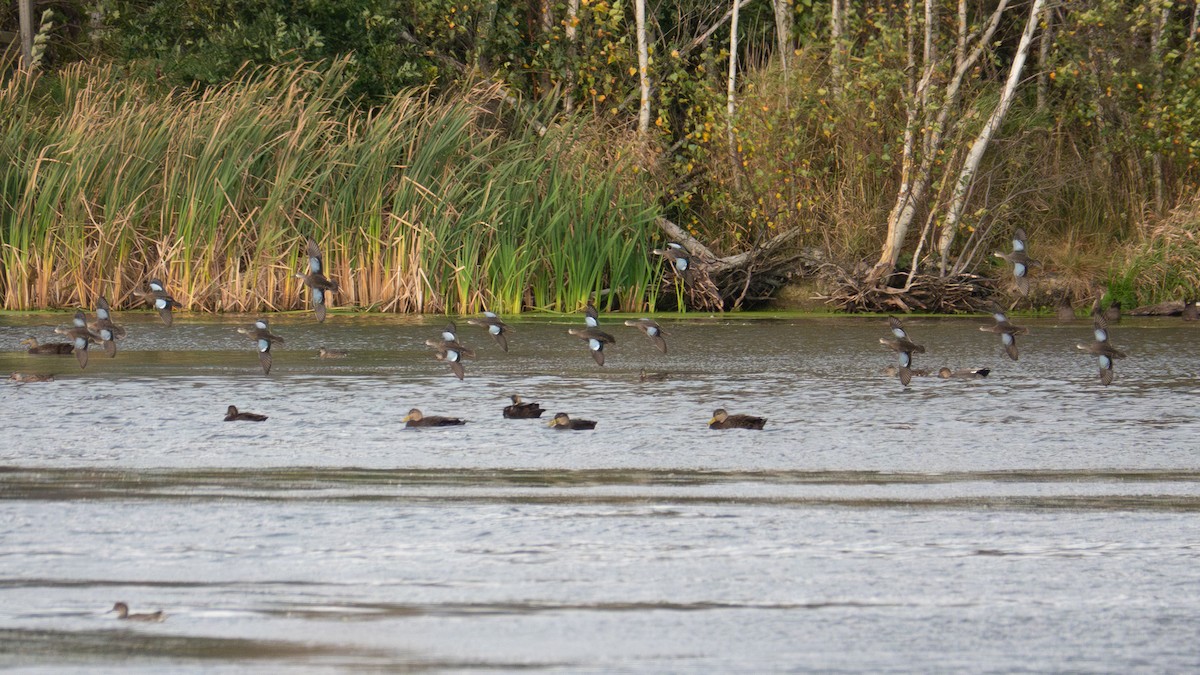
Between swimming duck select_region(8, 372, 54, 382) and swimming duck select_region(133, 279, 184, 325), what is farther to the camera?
swimming duck select_region(133, 279, 184, 325)

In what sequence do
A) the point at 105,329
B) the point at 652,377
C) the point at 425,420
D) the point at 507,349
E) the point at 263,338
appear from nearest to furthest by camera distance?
1. the point at 425,420
2. the point at 263,338
3. the point at 652,377
4. the point at 105,329
5. the point at 507,349

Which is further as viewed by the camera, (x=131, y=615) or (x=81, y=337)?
(x=81, y=337)

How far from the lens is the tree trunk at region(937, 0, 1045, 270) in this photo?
16.8 metres

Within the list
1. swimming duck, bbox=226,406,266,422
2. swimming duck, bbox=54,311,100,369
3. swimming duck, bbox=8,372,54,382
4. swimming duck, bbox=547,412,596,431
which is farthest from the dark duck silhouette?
swimming duck, bbox=8,372,54,382

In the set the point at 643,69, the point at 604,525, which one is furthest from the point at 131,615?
the point at 643,69

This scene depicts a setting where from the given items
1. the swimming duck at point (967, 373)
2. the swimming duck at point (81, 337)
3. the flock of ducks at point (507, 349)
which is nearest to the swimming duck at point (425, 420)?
the flock of ducks at point (507, 349)

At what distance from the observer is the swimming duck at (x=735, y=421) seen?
27.0ft

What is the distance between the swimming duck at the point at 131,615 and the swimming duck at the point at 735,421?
4.10 metres

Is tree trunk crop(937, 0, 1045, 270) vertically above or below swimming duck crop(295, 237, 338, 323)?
above

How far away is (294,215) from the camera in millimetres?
16422

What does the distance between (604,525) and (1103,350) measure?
4932mm

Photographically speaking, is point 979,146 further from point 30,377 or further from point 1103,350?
point 30,377

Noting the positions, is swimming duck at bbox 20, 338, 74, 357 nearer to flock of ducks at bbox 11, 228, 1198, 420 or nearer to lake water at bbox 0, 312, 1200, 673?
flock of ducks at bbox 11, 228, 1198, 420

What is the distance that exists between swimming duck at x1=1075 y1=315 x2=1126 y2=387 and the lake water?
0.70 feet
